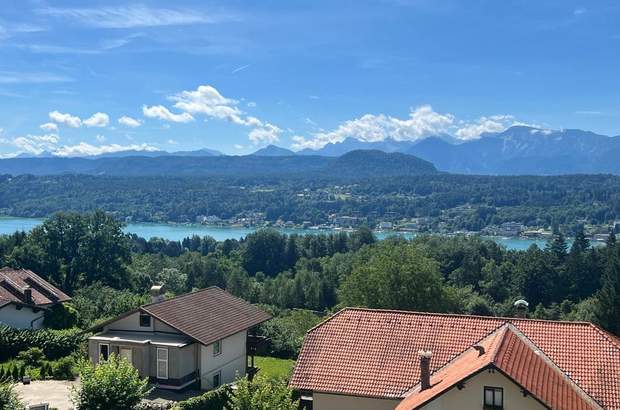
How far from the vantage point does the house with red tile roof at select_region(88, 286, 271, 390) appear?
2548 cm

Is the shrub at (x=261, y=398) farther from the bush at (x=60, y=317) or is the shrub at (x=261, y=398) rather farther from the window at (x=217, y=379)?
the bush at (x=60, y=317)

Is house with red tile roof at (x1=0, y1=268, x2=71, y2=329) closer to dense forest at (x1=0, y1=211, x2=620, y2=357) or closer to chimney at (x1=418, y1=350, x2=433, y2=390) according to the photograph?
dense forest at (x1=0, y1=211, x2=620, y2=357)

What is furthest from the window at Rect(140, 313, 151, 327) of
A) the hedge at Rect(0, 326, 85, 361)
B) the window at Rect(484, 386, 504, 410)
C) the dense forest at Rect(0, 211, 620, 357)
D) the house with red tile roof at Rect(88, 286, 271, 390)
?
the window at Rect(484, 386, 504, 410)

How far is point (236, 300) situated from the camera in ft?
103

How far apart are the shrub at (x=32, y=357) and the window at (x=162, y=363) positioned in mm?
7202

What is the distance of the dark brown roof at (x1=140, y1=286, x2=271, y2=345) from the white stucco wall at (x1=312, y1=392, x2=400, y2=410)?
702 centimetres

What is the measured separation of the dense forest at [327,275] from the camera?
3959 centimetres

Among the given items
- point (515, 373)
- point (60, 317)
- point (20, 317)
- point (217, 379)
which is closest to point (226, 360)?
point (217, 379)

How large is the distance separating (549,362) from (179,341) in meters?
13.3

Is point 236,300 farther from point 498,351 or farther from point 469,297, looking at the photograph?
point 469,297

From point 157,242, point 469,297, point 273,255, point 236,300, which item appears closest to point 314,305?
point 469,297

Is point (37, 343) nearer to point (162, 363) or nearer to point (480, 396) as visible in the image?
point (162, 363)

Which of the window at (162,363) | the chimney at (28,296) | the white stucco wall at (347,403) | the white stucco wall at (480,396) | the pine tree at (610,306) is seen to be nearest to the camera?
the white stucco wall at (480,396)

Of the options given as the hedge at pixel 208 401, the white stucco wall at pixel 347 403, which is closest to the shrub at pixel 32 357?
the hedge at pixel 208 401
